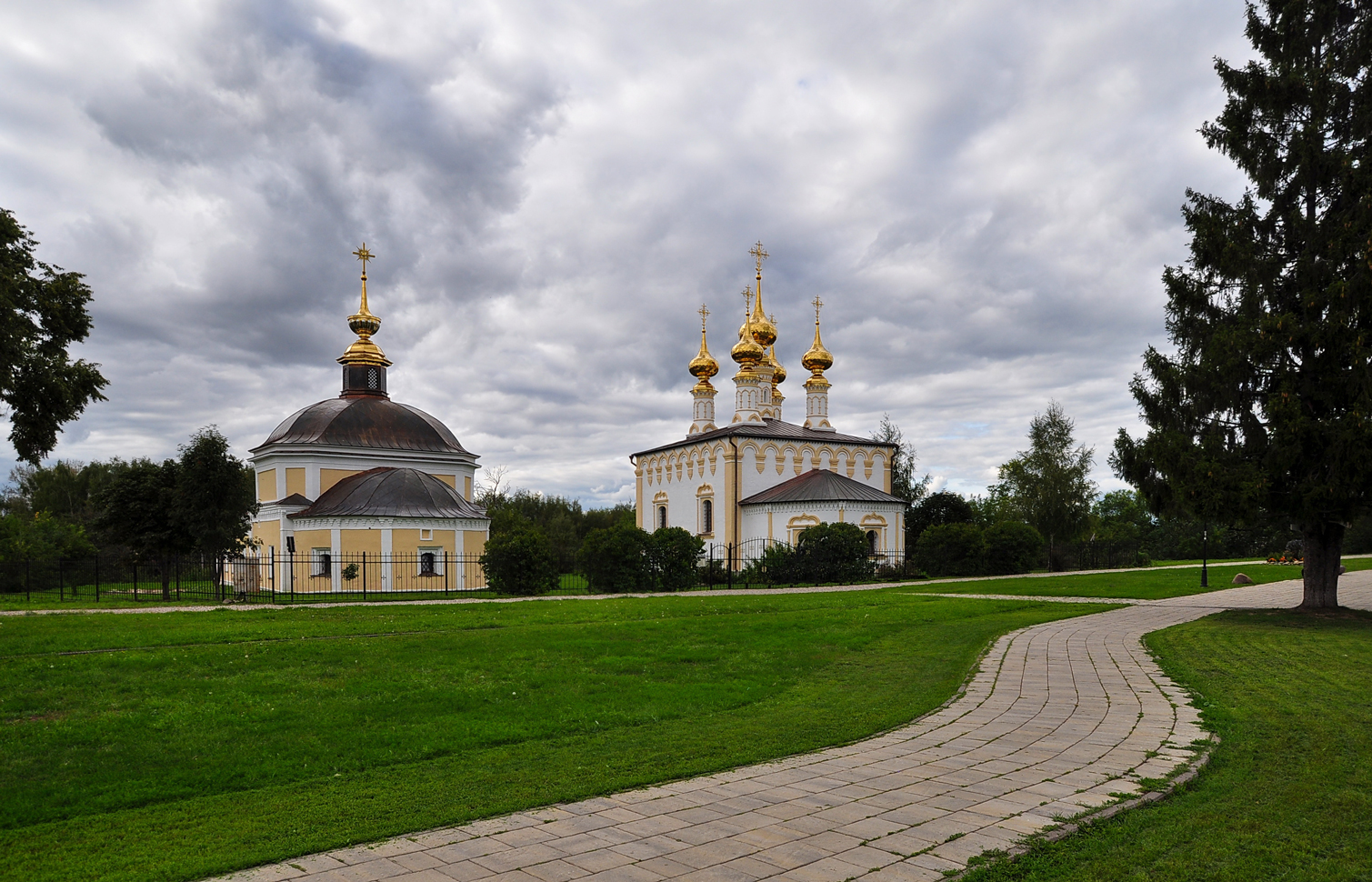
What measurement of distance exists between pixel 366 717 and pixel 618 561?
57.6ft

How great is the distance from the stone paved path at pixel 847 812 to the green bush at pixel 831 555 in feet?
64.2

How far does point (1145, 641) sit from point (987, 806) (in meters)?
8.78

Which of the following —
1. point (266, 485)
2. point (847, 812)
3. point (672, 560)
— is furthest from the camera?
point (266, 485)

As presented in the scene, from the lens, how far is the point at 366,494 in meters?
32.2

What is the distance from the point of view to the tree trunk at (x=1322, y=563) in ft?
52.6

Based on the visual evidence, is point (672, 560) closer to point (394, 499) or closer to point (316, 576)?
point (394, 499)

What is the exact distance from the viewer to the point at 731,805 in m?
4.98

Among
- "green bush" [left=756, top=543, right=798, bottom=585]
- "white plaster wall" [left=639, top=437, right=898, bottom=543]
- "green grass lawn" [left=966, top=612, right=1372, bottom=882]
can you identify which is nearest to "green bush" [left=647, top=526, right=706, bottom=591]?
"green bush" [left=756, top=543, right=798, bottom=585]

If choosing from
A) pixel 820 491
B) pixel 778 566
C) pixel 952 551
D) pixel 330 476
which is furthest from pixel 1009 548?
pixel 330 476

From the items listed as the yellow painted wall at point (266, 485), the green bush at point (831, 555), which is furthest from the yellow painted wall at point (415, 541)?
the green bush at point (831, 555)

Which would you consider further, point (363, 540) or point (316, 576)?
point (363, 540)

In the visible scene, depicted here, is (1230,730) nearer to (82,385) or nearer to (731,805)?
(731,805)

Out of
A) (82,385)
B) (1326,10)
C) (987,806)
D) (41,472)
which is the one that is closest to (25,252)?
(82,385)

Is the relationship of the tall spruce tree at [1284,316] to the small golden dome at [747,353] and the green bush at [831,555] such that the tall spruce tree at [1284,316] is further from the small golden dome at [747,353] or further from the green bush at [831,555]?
the small golden dome at [747,353]
